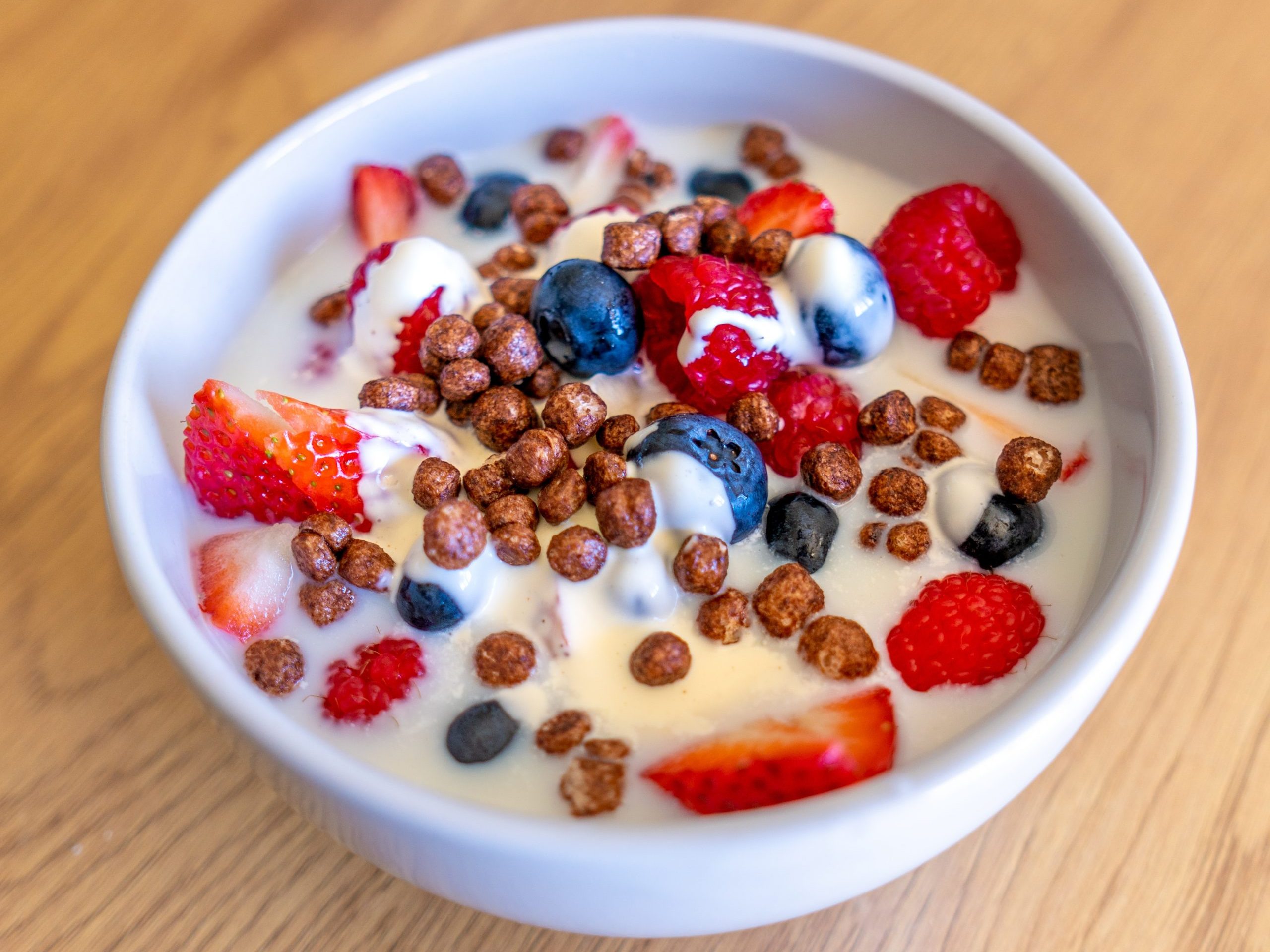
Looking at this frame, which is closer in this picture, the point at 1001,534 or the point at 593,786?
the point at 593,786

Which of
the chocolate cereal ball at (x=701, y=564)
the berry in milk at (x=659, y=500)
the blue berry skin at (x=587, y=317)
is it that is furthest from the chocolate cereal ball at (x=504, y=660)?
the blue berry skin at (x=587, y=317)

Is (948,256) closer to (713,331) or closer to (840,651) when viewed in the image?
(713,331)

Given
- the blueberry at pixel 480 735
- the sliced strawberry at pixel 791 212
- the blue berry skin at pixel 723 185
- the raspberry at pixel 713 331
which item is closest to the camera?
the blueberry at pixel 480 735

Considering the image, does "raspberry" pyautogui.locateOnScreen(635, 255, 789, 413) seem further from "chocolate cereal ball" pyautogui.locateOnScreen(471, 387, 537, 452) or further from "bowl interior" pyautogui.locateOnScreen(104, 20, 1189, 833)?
"bowl interior" pyautogui.locateOnScreen(104, 20, 1189, 833)

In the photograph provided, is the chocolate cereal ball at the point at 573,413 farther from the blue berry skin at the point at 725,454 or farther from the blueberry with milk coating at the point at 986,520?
the blueberry with milk coating at the point at 986,520

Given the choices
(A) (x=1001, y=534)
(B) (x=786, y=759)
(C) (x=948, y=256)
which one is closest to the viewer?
(B) (x=786, y=759)

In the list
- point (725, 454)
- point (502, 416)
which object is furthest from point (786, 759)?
point (502, 416)
